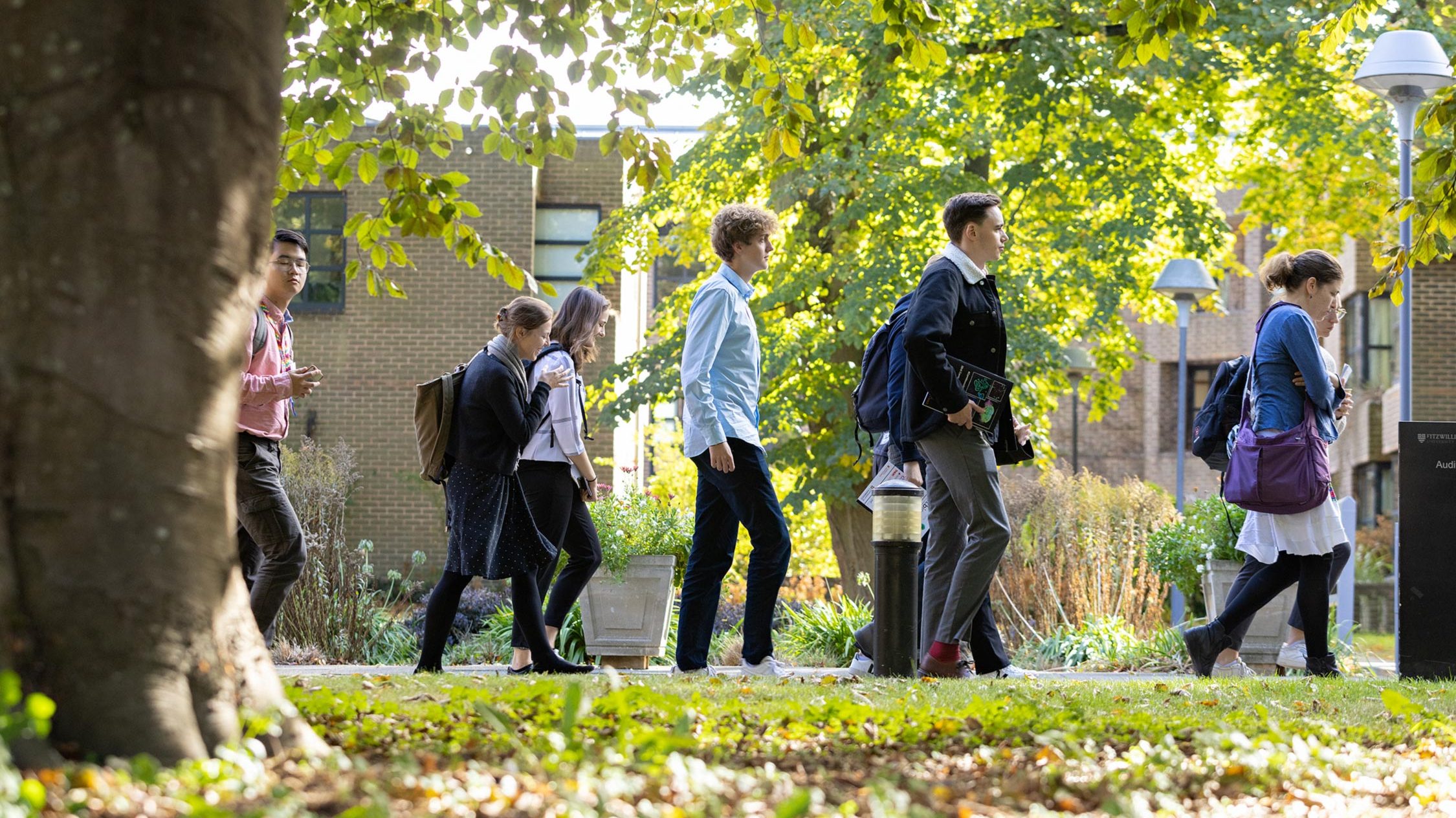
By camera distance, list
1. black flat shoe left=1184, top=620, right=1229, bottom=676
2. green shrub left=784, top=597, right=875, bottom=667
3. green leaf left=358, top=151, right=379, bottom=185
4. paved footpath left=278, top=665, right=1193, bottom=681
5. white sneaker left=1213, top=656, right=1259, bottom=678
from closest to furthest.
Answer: green leaf left=358, top=151, right=379, bottom=185 → paved footpath left=278, top=665, right=1193, bottom=681 → black flat shoe left=1184, top=620, right=1229, bottom=676 → white sneaker left=1213, top=656, right=1259, bottom=678 → green shrub left=784, top=597, right=875, bottom=667

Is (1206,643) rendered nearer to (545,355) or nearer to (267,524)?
(545,355)

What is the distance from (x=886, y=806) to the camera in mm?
2840

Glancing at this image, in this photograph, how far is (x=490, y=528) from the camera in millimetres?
6859

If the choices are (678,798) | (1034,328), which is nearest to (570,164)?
(1034,328)

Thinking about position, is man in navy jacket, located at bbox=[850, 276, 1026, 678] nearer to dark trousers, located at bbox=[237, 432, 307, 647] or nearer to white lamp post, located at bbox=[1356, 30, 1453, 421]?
dark trousers, located at bbox=[237, 432, 307, 647]

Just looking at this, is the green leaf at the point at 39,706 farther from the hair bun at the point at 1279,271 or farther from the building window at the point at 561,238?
the building window at the point at 561,238

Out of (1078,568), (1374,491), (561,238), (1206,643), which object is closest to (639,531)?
(1206,643)

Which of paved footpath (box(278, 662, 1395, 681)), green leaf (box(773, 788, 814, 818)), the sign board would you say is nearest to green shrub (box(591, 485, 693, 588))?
paved footpath (box(278, 662, 1395, 681))

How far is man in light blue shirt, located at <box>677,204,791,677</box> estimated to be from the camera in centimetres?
664

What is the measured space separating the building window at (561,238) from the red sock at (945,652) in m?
16.1

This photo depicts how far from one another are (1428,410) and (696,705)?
83.6ft

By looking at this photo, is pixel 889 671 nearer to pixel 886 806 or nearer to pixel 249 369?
pixel 249 369

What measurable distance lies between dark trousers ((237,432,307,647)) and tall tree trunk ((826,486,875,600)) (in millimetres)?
10367

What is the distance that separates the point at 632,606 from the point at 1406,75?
20.2 ft
